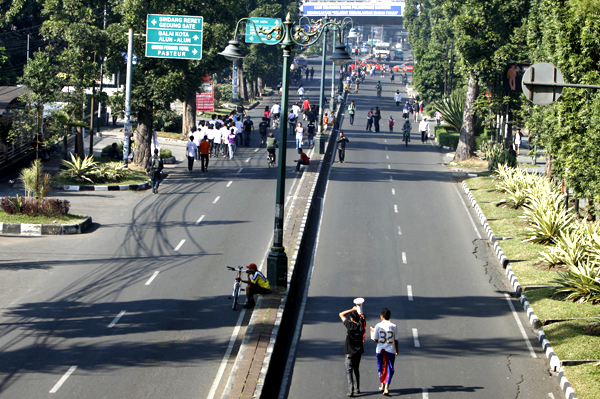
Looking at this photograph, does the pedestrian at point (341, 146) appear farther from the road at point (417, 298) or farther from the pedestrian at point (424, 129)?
the pedestrian at point (424, 129)

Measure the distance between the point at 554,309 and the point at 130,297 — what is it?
9.48 m

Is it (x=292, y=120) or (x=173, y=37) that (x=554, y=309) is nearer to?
(x=173, y=37)

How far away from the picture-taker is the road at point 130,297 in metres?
11.7

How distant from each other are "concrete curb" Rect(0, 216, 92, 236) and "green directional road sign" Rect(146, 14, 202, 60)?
10967 millimetres

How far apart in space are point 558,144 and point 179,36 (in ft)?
53.4

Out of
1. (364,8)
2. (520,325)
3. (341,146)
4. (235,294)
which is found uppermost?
(364,8)

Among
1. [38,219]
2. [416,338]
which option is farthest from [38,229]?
[416,338]

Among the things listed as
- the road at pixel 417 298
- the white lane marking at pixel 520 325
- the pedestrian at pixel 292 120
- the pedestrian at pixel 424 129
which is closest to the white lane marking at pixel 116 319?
the road at pixel 417 298

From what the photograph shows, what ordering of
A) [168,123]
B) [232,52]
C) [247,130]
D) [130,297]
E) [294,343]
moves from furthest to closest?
[168,123]
[247,130]
[232,52]
[130,297]
[294,343]

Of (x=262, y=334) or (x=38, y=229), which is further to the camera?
(x=38, y=229)

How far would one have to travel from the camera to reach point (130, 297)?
15742mm

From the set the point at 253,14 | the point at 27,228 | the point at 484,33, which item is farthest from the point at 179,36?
the point at 253,14

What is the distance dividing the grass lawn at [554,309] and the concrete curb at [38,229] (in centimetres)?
1278

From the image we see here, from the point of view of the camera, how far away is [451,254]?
67.8 feet
